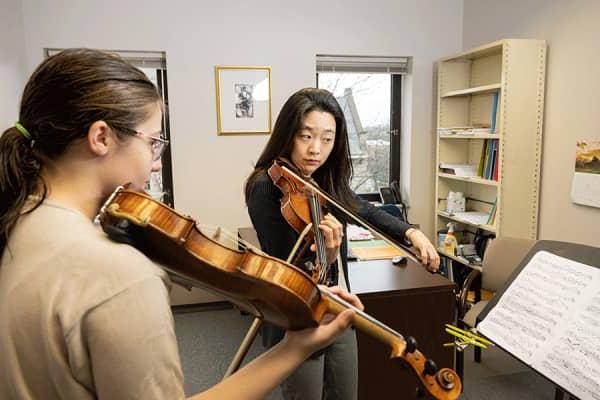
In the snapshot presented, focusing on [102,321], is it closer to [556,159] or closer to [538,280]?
[538,280]

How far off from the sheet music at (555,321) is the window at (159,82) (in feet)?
7.30

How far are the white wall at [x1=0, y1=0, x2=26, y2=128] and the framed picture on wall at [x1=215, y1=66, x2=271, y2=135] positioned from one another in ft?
4.05

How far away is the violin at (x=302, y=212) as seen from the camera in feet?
4.18

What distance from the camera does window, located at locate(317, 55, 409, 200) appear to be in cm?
348

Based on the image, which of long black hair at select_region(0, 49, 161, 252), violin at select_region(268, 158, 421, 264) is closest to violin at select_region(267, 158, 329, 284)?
violin at select_region(268, 158, 421, 264)

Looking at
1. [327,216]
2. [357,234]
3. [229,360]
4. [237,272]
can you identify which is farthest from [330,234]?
[229,360]

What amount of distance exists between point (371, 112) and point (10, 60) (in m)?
2.54

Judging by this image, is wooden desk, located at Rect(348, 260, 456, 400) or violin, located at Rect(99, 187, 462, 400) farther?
wooden desk, located at Rect(348, 260, 456, 400)

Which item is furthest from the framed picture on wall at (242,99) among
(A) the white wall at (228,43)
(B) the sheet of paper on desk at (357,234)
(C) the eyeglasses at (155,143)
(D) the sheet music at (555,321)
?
(C) the eyeglasses at (155,143)

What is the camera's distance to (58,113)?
650 millimetres

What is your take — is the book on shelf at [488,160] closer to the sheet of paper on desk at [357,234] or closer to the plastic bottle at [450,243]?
the plastic bottle at [450,243]

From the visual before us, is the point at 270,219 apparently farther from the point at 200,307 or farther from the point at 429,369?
the point at 200,307

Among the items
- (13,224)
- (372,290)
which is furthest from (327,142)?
(13,224)

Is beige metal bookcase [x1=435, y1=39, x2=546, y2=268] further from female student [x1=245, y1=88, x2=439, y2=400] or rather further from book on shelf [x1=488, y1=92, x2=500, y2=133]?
female student [x1=245, y1=88, x2=439, y2=400]
